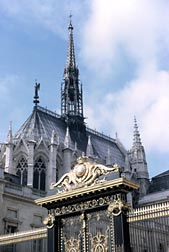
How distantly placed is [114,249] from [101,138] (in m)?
55.4

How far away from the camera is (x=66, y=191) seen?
1644 centimetres

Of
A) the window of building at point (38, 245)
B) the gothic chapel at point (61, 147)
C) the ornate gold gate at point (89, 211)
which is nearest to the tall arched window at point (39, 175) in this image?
the gothic chapel at point (61, 147)

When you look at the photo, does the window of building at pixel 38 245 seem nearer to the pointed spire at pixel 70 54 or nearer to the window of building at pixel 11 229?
the window of building at pixel 11 229

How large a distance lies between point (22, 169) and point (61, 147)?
21.1 feet

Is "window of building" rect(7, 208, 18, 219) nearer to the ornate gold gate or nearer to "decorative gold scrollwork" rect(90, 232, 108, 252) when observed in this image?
the ornate gold gate

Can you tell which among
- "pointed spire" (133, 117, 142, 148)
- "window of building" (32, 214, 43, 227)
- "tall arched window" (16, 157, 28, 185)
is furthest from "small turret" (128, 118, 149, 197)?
"window of building" (32, 214, 43, 227)

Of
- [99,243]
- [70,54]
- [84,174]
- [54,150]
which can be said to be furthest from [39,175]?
[99,243]

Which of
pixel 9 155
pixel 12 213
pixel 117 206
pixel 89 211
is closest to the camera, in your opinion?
pixel 117 206

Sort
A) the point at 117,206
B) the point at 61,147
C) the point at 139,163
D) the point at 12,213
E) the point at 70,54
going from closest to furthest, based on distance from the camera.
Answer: the point at 117,206 → the point at 12,213 → the point at 61,147 → the point at 139,163 → the point at 70,54

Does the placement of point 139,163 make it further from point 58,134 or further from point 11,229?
point 11,229

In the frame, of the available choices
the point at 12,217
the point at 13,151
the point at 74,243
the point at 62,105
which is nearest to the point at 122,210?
the point at 74,243

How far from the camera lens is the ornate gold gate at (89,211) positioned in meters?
14.5

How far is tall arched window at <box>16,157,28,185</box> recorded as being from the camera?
4872 cm

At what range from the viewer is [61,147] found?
5369 centimetres
